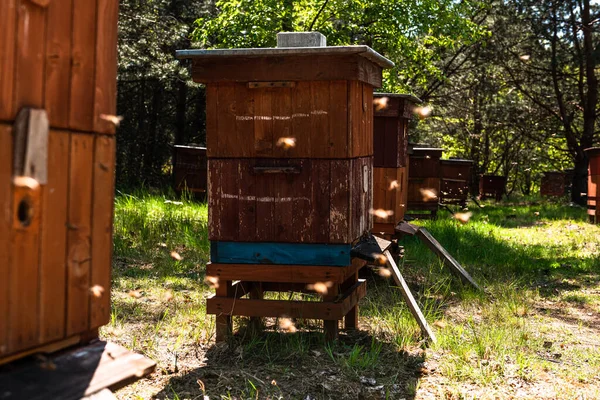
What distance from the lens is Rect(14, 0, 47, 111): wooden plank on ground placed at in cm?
223

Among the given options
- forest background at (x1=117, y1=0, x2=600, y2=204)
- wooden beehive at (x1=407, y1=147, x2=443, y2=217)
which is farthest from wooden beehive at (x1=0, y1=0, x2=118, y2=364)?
wooden beehive at (x1=407, y1=147, x2=443, y2=217)

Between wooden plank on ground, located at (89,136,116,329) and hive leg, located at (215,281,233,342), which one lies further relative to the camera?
hive leg, located at (215,281,233,342)

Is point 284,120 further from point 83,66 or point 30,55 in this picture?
point 30,55

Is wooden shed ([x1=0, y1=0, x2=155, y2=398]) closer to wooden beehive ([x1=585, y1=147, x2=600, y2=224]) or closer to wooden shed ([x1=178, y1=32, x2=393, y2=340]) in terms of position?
wooden shed ([x1=178, y1=32, x2=393, y2=340])

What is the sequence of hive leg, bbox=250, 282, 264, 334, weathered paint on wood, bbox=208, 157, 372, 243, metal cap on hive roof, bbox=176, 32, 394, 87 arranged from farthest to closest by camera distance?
hive leg, bbox=250, 282, 264, 334, weathered paint on wood, bbox=208, 157, 372, 243, metal cap on hive roof, bbox=176, 32, 394, 87

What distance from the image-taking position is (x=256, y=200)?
Result: 5.31m

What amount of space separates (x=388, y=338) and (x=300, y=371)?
1.12 meters

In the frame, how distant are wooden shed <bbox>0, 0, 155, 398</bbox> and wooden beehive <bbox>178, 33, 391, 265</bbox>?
2.56 m

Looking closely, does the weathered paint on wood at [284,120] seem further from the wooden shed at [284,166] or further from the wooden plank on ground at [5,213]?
the wooden plank on ground at [5,213]

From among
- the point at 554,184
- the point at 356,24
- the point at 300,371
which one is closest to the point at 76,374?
the point at 300,371

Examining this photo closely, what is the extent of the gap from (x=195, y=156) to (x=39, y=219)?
40.0 feet

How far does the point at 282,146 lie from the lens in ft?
17.1

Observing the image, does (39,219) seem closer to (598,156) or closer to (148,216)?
(148,216)

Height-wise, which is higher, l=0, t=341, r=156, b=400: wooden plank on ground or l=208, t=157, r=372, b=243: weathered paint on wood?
l=208, t=157, r=372, b=243: weathered paint on wood
